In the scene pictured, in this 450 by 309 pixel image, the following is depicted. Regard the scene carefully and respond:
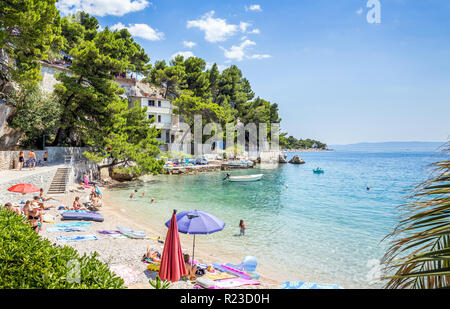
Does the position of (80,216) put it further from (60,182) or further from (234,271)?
(234,271)

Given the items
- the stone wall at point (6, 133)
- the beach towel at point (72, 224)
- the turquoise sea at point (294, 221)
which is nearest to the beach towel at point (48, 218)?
the beach towel at point (72, 224)

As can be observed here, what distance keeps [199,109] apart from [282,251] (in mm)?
45958

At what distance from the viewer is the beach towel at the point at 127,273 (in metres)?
8.94

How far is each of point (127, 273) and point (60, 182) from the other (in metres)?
17.5

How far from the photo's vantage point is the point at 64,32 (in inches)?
1721

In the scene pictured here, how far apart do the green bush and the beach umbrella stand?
5663 millimetres

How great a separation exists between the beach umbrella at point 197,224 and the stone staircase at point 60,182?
1682 cm

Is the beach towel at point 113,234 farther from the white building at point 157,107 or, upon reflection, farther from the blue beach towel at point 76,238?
the white building at point 157,107

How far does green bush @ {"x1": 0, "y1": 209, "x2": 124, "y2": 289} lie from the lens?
3736 mm

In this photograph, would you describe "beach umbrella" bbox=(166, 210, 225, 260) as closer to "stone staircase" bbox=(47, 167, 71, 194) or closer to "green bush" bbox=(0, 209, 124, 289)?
"green bush" bbox=(0, 209, 124, 289)

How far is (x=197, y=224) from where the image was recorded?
10.3 metres
